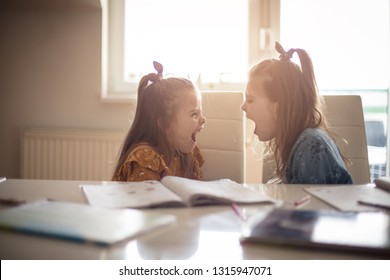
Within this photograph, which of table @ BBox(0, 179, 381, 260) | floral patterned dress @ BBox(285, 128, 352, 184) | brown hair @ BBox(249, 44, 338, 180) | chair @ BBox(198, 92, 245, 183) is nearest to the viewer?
table @ BBox(0, 179, 381, 260)

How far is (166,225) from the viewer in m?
0.68

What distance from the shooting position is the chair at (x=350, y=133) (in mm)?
1733

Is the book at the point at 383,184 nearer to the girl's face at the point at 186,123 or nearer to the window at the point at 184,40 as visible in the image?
the girl's face at the point at 186,123

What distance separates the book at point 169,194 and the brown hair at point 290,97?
594 millimetres

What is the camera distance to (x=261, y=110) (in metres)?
1.62

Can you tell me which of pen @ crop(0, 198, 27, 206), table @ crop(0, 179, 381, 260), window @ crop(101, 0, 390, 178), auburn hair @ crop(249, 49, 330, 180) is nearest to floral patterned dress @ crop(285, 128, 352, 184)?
auburn hair @ crop(249, 49, 330, 180)

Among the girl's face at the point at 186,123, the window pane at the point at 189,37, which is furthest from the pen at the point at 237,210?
the window pane at the point at 189,37

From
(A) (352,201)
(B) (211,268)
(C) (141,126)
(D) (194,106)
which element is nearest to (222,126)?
(D) (194,106)

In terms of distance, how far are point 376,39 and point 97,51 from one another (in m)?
1.59

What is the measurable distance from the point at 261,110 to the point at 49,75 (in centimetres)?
157

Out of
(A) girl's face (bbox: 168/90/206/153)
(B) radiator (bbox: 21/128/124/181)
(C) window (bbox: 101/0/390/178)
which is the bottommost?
(B) radiator (bbox: 21/128/124/181)

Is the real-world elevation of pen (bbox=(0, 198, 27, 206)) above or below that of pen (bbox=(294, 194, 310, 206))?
above

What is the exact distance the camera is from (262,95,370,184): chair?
1.73 meters

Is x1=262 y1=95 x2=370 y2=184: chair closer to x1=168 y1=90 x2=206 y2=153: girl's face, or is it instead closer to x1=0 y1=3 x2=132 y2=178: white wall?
x1=168 y1=90 x2=206 y2=153: girl's face
